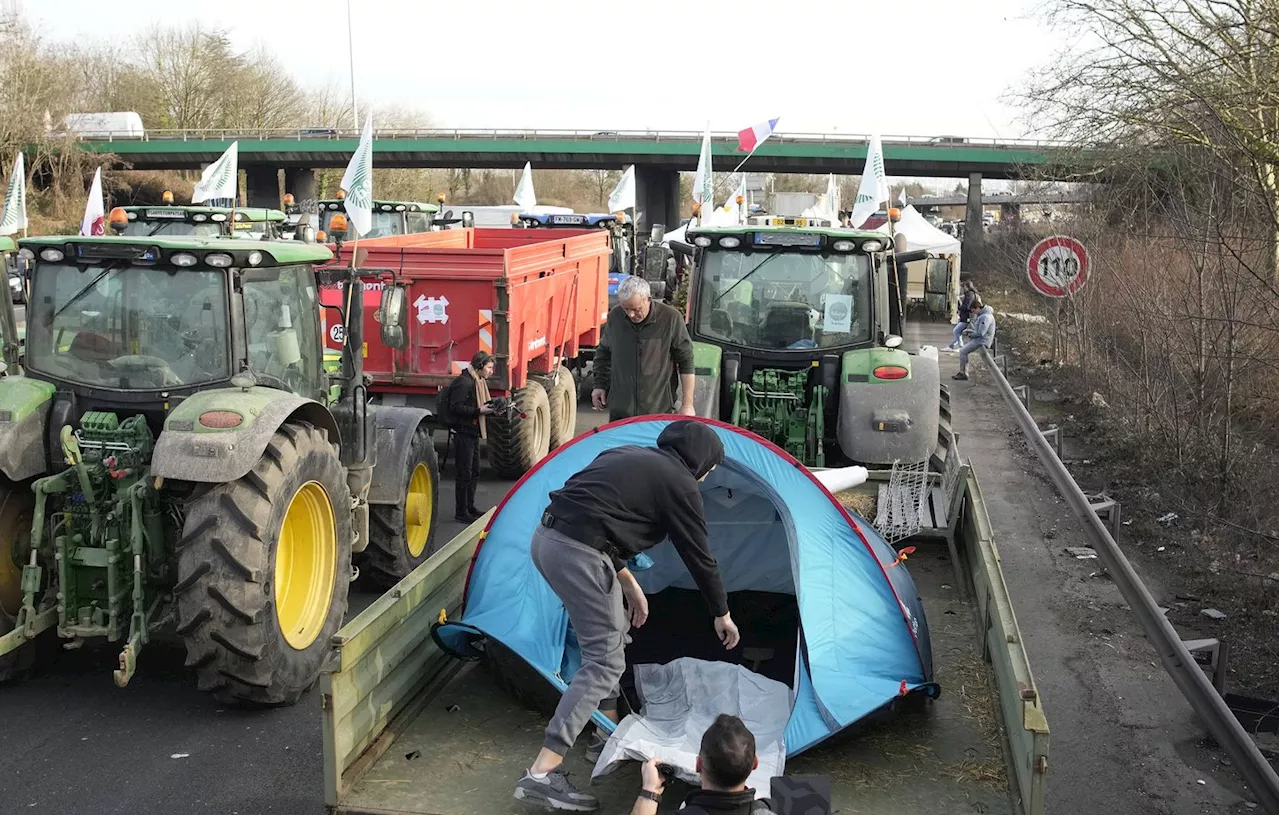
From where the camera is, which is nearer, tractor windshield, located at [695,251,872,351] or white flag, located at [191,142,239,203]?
tractor windshield, located at [695,251,872,351]

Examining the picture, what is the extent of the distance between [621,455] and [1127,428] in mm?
10272

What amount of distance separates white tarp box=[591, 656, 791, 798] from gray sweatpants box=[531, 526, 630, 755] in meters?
0.31

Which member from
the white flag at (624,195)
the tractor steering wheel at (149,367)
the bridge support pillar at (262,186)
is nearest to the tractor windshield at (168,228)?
the tractor steering wheel at (149,367)

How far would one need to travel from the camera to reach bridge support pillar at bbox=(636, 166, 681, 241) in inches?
2329

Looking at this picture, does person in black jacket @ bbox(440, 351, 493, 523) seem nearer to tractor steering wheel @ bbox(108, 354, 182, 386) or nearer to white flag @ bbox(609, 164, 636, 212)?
tractor steering wheel @ bbox(108, 354, 182, 386)

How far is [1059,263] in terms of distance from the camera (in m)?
13.4

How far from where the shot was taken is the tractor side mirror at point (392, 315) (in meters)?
7.19

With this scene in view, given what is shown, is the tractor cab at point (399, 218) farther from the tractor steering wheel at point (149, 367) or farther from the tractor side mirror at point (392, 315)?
the tractor steering wheel at point (149, 367)

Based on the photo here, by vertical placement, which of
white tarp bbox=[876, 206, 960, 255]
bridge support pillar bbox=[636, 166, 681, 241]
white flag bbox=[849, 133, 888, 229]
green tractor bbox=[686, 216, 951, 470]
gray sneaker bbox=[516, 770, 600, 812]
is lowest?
gray sneaker bbox=[516, 770, 600, 812]

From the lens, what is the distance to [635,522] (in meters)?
4.66

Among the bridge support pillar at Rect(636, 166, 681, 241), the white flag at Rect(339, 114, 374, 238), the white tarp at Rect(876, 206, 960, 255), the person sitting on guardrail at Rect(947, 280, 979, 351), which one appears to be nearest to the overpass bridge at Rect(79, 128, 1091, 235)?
the bridge support pillar at Rect(636, 166, 681, 241)

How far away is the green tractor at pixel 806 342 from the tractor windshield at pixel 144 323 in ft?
12.8

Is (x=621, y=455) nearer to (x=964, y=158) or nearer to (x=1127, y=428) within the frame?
(x=1127, y=428)

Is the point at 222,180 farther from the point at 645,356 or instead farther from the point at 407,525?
the point at 645,356
